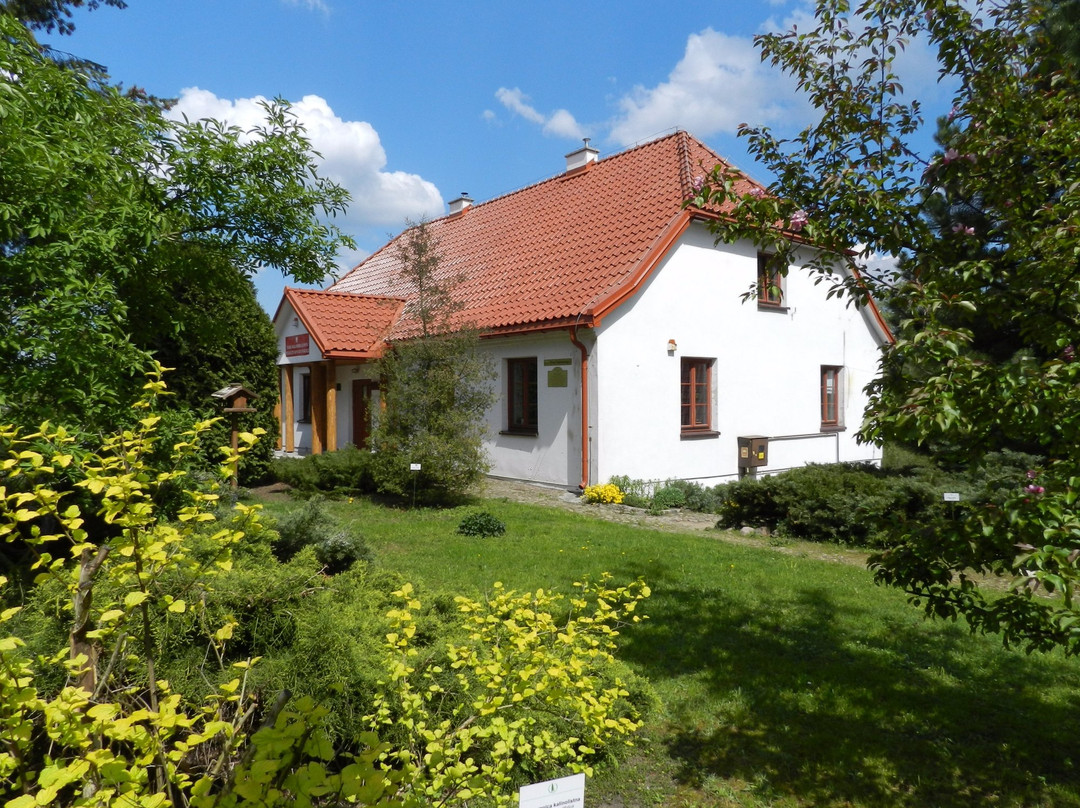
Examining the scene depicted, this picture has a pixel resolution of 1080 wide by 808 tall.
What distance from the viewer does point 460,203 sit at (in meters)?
22.1

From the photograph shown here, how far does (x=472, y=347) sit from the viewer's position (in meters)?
11.6

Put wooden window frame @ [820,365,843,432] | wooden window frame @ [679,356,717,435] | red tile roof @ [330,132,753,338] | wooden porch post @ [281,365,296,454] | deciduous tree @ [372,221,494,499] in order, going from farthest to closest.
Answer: wooden porch post @ [281,365,296,454]
wooden window frame @ [820,365,843,432]
wooden window frame @ [679,356,717,435]
red tile roof @ [330,132,753,338]
deciduous tree @ [372,221,494,499]

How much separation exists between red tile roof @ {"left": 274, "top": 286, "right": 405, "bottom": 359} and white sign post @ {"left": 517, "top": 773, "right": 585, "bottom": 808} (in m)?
14.0

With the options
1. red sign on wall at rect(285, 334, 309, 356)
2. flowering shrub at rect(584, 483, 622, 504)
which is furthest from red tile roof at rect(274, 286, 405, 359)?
flowering shrub at rect(584, 483, 622, 504)

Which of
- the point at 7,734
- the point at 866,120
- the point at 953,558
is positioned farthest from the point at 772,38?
the point at 7,734

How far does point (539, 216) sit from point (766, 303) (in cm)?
572

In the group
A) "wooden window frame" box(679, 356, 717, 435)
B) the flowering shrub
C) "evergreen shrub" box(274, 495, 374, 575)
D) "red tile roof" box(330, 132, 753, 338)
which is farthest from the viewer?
"wooden window frame" box(679, 356, 717, 435)

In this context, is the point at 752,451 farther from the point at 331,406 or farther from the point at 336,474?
the point at 331,406

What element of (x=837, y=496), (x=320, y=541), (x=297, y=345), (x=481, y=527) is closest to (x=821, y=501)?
(x=837, y=496)

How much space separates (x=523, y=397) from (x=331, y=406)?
616cm

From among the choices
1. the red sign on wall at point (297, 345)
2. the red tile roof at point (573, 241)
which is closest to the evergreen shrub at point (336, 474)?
the red tile roof at point (573, 241)

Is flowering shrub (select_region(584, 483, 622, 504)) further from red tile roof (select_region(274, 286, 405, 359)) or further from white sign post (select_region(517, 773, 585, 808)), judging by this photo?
white sign post (select_region(517, 773, 585, 808))

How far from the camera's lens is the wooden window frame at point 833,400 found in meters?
16.6

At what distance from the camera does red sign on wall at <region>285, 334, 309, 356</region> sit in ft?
56.6
